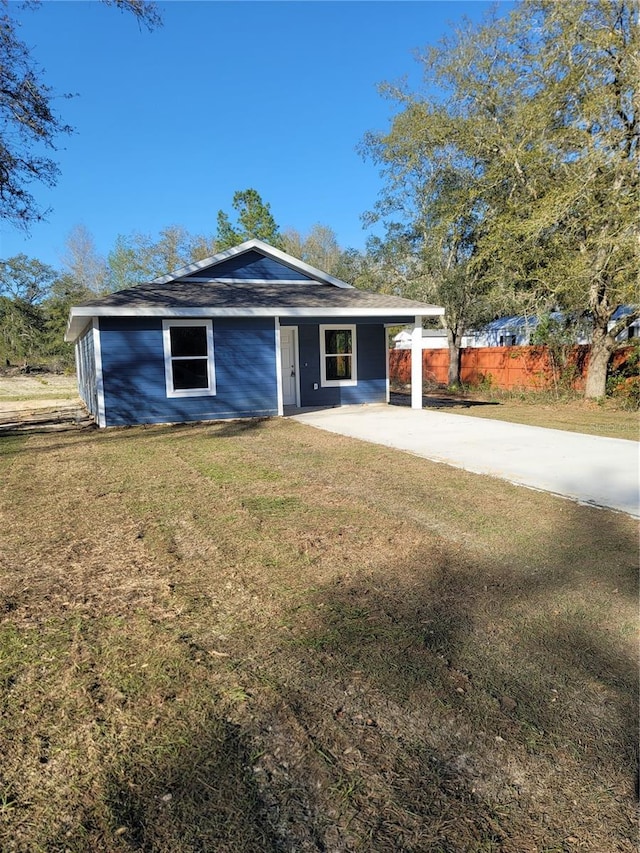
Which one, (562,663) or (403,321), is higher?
(403,321)

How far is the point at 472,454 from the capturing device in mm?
7617

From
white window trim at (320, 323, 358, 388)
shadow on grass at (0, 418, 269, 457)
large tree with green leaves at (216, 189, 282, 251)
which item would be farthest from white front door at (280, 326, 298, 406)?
large tree with green leaves at (216, 189, 282, 251)

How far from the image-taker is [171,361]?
11742 mm

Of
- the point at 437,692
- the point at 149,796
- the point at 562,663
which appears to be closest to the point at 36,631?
the point at 149,796

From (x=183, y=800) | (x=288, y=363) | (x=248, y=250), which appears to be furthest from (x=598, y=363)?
(x=183, y=800)

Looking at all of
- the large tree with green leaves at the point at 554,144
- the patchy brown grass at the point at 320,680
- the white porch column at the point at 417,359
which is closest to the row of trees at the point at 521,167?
the large tree with green leaves at the point at 554,144

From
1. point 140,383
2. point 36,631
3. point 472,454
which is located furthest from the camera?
point 140,383

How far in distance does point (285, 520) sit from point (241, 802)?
2.96 meters

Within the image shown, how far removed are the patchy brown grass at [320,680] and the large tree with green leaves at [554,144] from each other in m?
10.6

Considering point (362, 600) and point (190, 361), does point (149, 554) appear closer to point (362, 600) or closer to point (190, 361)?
point (362, 600)

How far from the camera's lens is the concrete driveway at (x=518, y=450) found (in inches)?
224

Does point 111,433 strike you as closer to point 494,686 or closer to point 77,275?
point 494,686

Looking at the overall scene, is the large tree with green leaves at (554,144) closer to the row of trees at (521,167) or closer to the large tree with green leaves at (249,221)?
the row of trees at (521,167)

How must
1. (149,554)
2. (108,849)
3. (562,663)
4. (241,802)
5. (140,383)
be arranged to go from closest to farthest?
(108,849) → (241,802) → (562,663) → (149,554) → (140,383)
